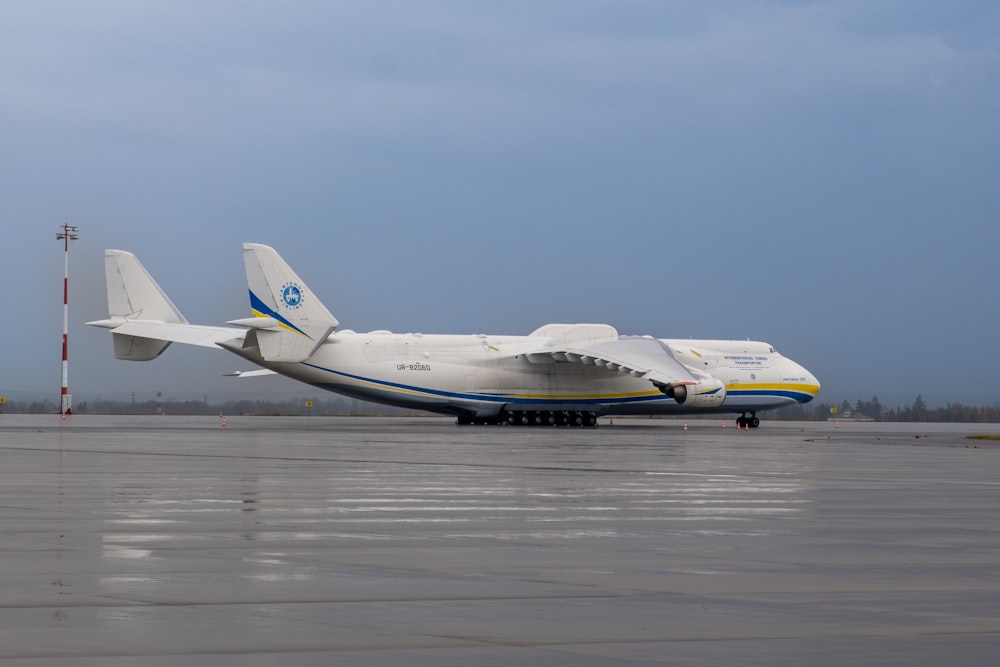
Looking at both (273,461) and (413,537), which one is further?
(273,461)

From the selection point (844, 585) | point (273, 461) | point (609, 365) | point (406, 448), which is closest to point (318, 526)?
point (844, 585)

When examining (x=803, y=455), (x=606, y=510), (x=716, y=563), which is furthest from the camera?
(x=803, y=455)

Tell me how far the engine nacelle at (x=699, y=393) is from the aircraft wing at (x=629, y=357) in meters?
0.47

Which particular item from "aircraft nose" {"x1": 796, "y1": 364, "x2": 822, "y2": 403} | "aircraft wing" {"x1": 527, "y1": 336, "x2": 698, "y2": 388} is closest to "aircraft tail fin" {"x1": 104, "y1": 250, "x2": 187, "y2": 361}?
"aircraft wing" {"x1": 527, "y1": 336, "x2": 698, "y2": 388}

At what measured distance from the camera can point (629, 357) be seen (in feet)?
185

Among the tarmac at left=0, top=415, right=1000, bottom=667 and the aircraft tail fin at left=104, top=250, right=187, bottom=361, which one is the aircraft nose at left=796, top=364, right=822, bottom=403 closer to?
the aircraft tail fin at left=104, top=250, right=187, bottom=361

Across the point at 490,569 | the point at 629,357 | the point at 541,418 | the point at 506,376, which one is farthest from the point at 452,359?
the point at 490,569

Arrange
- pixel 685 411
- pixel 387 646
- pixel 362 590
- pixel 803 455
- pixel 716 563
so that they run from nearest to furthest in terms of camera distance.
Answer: pixel 387 646 < pixel 362 590 < pixel 716 563 < pixel 803 455 < pixel 685 411

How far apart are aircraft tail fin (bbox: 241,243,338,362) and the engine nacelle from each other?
44.1 feet

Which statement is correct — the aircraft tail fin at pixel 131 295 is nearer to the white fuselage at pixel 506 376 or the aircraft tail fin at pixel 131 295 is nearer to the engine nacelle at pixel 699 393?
the white fuselage at pixel 506 376

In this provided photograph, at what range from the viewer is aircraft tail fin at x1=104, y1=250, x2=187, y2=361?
55156mm

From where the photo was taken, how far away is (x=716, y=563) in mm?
11000

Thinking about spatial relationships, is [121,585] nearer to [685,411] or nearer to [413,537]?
[413,537]

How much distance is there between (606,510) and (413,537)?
3.80 metres
